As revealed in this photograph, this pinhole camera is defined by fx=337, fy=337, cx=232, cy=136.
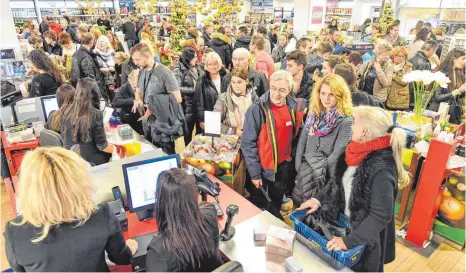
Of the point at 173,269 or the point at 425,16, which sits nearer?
the point at 173,269

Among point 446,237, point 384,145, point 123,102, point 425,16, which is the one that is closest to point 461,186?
point 446,237

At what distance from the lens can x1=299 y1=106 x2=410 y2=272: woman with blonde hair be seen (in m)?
1.90

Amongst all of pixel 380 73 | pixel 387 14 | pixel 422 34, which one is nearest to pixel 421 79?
pixel 380 73

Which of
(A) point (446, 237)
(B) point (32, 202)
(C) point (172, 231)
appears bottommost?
(A) point (446, 237)

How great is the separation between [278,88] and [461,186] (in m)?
1.98

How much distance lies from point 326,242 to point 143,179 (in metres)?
1.27

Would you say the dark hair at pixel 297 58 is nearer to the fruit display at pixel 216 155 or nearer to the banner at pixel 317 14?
the fruit display at pixel 216 155

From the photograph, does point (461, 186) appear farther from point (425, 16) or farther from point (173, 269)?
point (425, 16)

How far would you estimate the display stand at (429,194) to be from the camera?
308cm

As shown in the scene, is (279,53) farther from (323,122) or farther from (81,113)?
(81,113)

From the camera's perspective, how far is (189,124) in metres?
4.31

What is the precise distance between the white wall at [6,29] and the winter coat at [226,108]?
490 centimetres

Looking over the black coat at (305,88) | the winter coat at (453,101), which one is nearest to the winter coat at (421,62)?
the winter coat at (453,101)

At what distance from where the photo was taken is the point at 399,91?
15.1 feet
